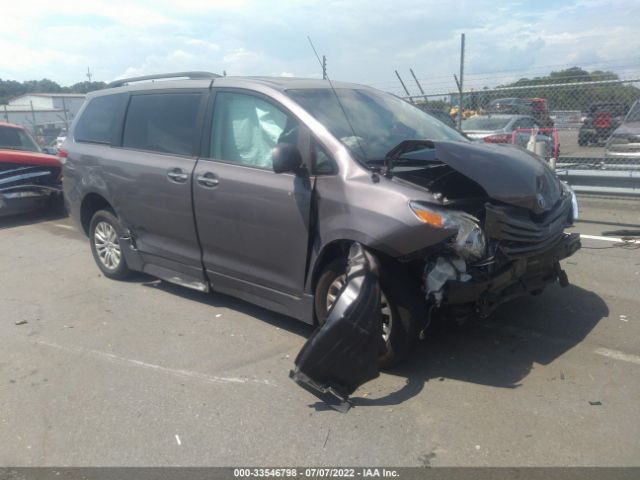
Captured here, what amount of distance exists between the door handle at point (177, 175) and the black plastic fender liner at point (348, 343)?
78.6 inches

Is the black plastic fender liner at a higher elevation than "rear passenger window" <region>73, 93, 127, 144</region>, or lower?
lower

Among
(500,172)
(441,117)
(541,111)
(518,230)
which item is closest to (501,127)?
(541,111)

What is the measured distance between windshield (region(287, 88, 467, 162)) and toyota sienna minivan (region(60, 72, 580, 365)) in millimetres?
16

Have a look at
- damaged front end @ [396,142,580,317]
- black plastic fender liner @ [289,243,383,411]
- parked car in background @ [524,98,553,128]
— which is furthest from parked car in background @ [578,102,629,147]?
black plastic fender liner @ [289,243,383,411]

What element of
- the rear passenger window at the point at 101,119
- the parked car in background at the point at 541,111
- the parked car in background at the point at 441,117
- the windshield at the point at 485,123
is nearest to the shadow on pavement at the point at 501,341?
the parked car in background at the point at 441,117

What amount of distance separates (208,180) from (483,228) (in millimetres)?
2242

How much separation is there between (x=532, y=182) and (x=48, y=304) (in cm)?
459

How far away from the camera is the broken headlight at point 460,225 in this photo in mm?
3568

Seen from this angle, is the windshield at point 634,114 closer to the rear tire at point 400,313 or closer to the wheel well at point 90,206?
the rear tire at point 400,313

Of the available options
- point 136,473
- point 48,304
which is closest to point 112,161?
point 48,304

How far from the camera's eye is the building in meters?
27.1

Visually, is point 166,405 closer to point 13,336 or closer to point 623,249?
point 13,336

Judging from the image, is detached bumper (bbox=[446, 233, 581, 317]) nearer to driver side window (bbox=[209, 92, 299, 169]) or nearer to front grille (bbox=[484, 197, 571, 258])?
front grille (bbox=[484, 197, 571, 258])

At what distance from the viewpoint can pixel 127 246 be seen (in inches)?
234
